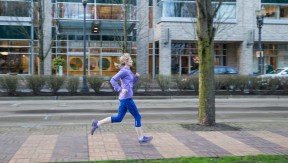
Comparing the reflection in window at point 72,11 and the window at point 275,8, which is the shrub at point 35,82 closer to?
the reflection in window at point 72,11

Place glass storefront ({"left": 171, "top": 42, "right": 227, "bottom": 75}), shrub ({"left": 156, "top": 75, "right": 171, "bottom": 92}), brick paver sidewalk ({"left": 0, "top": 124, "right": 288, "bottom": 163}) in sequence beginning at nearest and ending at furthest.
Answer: brick paver sidewalk ({"left": 0, "top": 124, "right": 288, "bottom": 163})
shrub ({"left": 156, "top": 75, "right": 171, "bottom": 92})
glass storefront ({"left": 171, "top": 42, "right": 227, "bottom": 75})

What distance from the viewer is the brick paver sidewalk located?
738cm

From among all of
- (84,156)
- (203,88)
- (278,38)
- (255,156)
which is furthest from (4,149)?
(278,38)

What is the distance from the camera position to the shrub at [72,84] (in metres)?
23.5

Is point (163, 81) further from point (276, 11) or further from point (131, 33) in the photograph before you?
point (276, 11)

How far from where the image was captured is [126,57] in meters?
8.58

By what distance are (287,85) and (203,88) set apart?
1599 cm

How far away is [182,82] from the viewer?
80.8 ft

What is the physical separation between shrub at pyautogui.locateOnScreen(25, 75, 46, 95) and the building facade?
11.1m

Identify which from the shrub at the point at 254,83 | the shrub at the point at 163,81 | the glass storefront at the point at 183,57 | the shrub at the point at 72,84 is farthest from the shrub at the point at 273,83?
the glass storefront at the point at 183,57

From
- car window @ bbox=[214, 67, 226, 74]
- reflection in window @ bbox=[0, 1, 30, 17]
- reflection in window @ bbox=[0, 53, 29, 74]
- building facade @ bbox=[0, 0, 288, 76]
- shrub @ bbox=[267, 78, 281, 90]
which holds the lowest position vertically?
shrub @ bbox=[267, 78, 281, 90]

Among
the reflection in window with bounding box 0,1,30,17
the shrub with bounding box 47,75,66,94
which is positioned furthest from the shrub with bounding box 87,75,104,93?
the reflection in window with bounding box 0,1,30,17

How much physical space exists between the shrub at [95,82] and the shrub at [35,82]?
100 inches

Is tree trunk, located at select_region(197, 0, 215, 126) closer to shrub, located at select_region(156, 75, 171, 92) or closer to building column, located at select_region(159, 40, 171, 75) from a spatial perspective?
shrub, located at select_region(156, 75, 171, 92)
